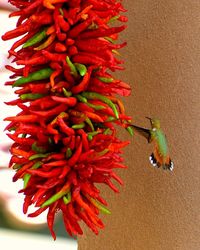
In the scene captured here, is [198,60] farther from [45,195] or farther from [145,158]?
[45,195]

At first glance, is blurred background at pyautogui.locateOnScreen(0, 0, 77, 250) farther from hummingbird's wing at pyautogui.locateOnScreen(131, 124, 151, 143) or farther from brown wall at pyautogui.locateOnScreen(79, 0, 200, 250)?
hummingbird's wing at pyautogui.locateOnScreen(131, 124, 151, 143)

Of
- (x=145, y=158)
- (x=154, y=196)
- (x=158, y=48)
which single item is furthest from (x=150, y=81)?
(x=154, y=196)

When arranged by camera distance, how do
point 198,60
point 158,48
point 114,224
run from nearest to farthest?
point 198,60
point 158,48
point 114,224

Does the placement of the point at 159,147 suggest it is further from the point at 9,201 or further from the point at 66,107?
the point at 9,201

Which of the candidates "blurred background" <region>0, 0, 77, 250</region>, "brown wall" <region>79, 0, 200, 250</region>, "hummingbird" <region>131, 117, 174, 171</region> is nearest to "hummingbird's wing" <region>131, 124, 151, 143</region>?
"hummingbird" <region>131, 117, 174, 171</region>

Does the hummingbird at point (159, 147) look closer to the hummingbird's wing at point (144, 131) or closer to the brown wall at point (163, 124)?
the hummingbird's wing at point (144, 131)

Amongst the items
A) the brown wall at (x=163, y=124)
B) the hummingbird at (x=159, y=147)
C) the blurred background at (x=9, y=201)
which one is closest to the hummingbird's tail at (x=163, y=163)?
the hummingbird at (x=159, y=147)
